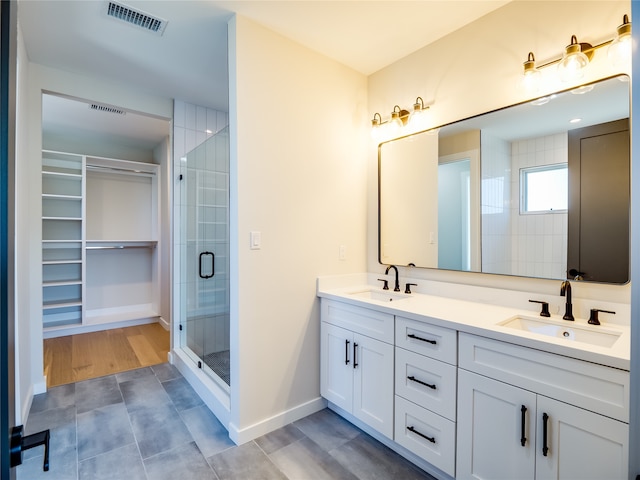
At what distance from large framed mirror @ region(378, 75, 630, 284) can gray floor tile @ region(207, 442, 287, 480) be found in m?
1.57

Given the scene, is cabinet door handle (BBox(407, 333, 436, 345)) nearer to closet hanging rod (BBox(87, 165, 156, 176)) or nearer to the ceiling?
the ceiling

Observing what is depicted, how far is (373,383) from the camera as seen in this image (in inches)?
76.1

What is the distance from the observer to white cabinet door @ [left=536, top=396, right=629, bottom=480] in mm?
1098

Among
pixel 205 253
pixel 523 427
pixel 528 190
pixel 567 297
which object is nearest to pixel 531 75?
pixel 528 190

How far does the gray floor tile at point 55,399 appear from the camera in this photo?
2.36 meters

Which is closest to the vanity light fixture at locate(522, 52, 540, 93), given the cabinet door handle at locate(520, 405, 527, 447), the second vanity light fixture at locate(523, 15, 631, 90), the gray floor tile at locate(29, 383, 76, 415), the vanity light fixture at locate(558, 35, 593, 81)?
the second vanity light fixture at locate(523, 15, 631, 90)

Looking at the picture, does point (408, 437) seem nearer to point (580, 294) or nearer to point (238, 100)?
point (580, 294)

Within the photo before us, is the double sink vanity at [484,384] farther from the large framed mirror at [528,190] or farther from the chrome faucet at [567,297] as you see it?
the large framed mirror at [528,190]

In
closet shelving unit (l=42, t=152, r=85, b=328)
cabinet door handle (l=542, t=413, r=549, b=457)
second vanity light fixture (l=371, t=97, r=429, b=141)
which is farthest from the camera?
closet shelving unit (l=42, t=152, r=85, b=328)

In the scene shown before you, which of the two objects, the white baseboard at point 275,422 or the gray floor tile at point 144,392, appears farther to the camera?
the gray floor tile at point 144,392

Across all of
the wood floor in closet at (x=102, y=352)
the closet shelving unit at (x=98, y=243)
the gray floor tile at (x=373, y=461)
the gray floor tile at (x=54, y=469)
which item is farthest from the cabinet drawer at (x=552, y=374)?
the closet shelving unit at (x=98, y=243)

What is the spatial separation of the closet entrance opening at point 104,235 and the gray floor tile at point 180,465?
165 cm

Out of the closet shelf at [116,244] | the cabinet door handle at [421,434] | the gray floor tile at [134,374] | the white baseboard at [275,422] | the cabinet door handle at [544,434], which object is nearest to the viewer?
the cabinet door handle at [544,434]

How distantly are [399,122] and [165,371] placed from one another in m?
3.03
